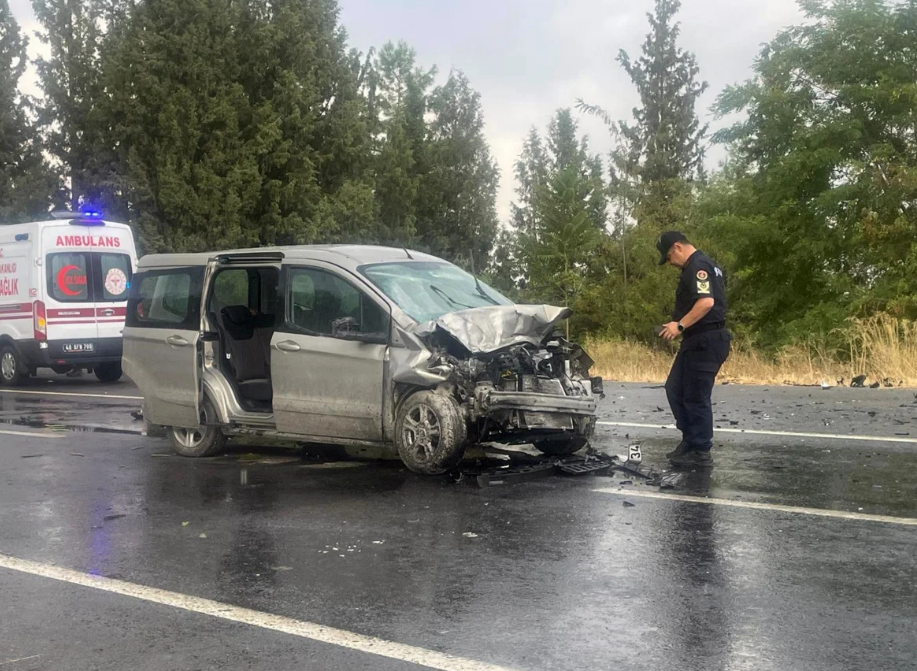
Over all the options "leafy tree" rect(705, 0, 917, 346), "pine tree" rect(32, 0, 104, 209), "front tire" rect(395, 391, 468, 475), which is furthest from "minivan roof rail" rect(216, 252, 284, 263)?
"pine tree" rect(32, 0, 104, 209)

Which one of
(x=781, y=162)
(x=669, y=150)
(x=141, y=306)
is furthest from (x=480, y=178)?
(x=141, y=306)

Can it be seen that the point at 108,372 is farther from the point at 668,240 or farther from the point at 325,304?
the point at 668,240

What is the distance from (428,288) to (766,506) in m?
3.40

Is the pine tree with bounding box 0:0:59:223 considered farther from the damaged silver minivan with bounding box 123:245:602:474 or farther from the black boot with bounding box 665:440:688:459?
the black boot with bounding box 665:440:688:459

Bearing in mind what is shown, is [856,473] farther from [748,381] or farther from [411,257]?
[748,381]

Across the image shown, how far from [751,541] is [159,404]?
5833 mm

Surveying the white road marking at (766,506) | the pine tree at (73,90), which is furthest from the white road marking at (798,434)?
the pine tree at (73,90)

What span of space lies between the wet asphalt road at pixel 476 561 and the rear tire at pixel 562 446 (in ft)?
1.88

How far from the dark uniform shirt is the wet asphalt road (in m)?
1.16

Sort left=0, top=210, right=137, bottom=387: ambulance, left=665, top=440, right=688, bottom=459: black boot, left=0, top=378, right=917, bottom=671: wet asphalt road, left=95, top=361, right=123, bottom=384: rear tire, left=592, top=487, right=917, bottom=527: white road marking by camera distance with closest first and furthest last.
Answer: left=0, top=378, right=917, bottom=671: wet asphalt road < left=592, top=487, right=917, bottom=527: white road marking < left=665, top=440, right=688, bottom=459: black boot < left=0, top=210, right=137, bottom=387: ambulance < left=95, top=361, right=123, bottom=384: rear tire

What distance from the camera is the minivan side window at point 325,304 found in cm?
844

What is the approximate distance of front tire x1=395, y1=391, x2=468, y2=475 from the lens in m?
7.86

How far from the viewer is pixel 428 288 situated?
897 centimetres

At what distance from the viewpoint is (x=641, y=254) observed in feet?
111
